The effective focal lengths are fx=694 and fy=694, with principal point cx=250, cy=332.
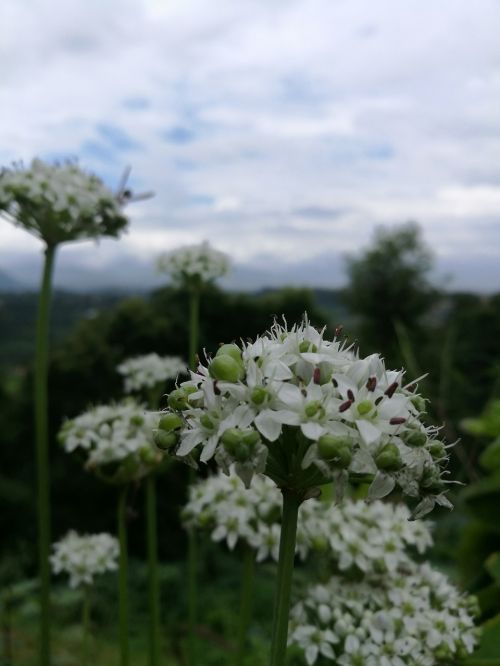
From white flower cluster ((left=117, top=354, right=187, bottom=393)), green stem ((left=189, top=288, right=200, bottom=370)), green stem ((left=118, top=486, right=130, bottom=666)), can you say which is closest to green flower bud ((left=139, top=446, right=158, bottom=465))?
green stem ((left=118, top=486, right=130, bottom=666))

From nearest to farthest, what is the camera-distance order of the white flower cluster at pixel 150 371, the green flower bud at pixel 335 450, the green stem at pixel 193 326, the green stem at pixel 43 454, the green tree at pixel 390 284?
1. the green flower bud at pixel 335 450
2. the green stem at pixel 43 454
3. the green stem at pixel 193 326
4. the white flower cluster at pixel 150 371
5. the green tree at pixel 390 284

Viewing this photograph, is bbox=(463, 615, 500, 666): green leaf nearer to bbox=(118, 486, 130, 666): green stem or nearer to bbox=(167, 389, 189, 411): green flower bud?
bbox=(118, 486, 130, 666): green stem

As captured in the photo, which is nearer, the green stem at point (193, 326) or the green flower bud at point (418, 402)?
the green flower bud at point (418, 402)

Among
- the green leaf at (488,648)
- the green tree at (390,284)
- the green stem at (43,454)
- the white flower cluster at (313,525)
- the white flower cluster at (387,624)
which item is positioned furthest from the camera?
the green tree at (390,284)

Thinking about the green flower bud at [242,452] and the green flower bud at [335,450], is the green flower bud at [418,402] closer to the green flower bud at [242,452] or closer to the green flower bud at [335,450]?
the green flower bud at [335,450]

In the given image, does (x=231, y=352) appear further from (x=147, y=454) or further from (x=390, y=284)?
(x=390, y=284)

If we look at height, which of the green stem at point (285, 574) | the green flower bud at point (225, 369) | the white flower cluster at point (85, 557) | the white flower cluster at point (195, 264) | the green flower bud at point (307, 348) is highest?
the white flower cluster at point (195, 264)

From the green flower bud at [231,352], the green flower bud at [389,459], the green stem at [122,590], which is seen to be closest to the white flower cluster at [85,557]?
the green stem at [122,590]

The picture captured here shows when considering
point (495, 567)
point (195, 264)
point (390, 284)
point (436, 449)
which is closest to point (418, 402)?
point (436, 449)
